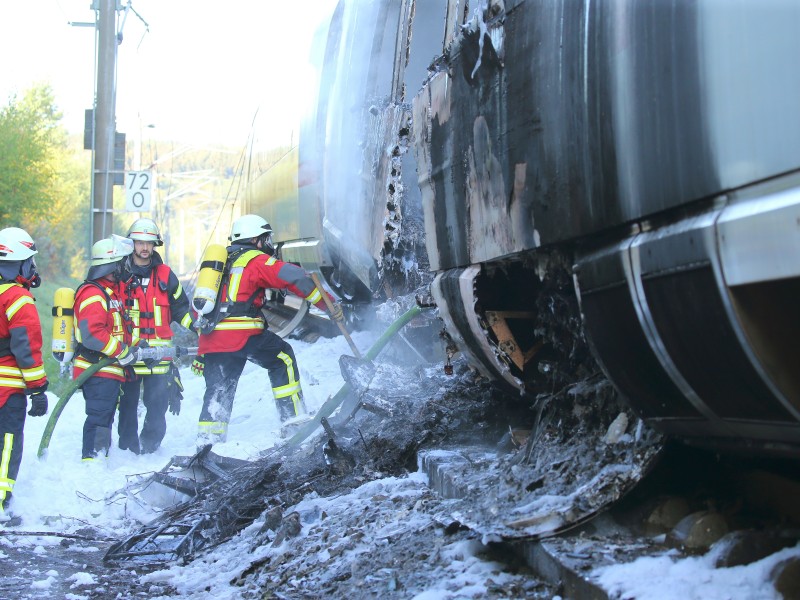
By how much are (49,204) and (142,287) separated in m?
32.8

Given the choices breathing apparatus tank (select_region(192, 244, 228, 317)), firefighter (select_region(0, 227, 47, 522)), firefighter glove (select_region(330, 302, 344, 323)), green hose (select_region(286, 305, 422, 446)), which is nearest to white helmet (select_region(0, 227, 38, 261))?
firefighter (select_region(0, 227, 47, 522))

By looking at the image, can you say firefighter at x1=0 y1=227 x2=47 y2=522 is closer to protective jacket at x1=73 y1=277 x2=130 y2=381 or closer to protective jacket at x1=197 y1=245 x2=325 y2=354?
protective jacket at x1=73 y1=277 x2=130 y2=381

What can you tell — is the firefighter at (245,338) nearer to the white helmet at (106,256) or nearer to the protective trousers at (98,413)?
the protective trousers at (98,413)

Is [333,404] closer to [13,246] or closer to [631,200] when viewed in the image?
[13,246]

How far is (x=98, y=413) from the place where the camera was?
7.54m

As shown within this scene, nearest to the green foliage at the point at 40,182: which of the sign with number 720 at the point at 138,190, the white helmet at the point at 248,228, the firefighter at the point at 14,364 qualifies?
the sign with number 720 at the point at 138,190

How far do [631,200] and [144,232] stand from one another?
21.1 feet

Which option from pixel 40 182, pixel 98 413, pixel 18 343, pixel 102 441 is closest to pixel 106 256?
pixel 98 413

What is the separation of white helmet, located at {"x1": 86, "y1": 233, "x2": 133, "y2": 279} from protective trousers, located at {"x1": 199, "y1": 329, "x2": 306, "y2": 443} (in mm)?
1068

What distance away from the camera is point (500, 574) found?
9.90 feet

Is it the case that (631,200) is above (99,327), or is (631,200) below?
above

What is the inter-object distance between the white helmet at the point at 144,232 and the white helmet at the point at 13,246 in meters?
1.72

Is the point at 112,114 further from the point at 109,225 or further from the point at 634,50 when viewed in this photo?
the point at 634,50

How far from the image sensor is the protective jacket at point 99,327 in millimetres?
7418
